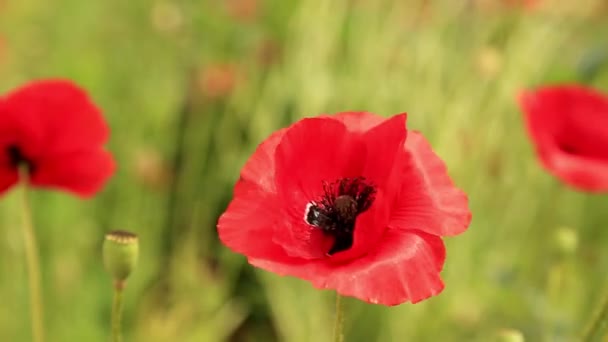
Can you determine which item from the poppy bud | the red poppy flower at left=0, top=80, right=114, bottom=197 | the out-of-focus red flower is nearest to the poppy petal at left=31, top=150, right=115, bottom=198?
the red poppy flower at left=0, top=80, right=114, bottom=197

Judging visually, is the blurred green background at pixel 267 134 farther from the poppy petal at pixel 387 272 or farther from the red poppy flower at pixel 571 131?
the poppy petal at pixel 387 272

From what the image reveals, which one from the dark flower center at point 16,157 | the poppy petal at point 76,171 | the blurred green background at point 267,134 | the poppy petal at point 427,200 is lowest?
the blurred green background at point 267,134

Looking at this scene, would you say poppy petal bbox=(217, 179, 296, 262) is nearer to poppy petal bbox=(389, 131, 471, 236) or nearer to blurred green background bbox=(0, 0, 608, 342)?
poppy petal bbox=(389, 131, 471, 236)

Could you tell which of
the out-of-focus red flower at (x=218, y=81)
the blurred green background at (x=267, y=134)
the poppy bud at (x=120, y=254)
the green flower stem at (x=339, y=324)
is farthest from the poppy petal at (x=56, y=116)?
the out-of-focus red flower at (x=218, y=81)

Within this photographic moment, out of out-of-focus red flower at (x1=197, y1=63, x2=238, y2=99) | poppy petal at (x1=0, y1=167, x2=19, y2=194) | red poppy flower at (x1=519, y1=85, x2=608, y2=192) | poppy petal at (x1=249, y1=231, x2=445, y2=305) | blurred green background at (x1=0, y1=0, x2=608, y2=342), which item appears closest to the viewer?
poppy petal at (x1=249, y1=231, x2=445, y2=305)

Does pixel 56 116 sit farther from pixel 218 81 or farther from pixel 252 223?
pixel 218 81

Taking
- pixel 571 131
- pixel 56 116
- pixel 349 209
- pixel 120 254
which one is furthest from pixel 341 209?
pixel 571 131
